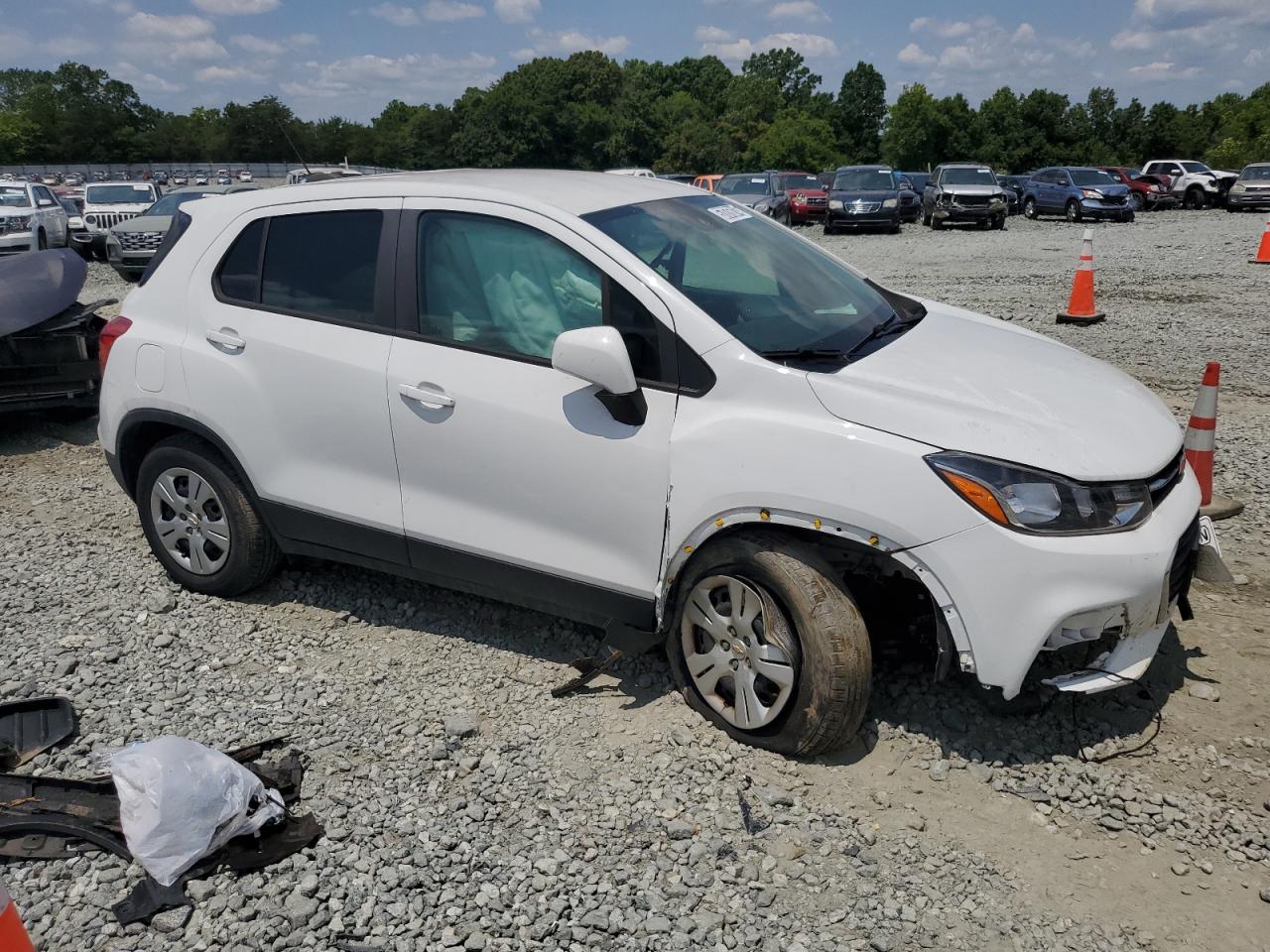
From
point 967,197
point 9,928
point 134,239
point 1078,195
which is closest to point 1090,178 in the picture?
point 1078,195

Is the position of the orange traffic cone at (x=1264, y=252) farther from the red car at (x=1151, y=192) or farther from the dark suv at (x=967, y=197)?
the red car at (x=1151, y=192)

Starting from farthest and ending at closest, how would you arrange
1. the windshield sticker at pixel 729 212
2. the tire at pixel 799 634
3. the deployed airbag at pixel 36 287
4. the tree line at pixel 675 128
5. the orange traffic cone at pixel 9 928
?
the tree line at pixel 675 128 → the deployed airbag at pixel 36 287 → the windshield sticker at pixel 729 212 → the tire at pixel 799 634 → the orange traffic cone at pixel 9 928

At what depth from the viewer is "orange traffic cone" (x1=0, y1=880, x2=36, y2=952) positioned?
70.6 inches

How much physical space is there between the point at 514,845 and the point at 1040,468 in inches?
76.9

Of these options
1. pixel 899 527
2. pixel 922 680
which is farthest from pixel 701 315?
pixel 922 680

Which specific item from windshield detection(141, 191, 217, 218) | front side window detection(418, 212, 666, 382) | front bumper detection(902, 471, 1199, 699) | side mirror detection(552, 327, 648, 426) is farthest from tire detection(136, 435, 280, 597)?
windshield detection(141, 191, 217, 218)

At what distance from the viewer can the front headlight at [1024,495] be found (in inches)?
116

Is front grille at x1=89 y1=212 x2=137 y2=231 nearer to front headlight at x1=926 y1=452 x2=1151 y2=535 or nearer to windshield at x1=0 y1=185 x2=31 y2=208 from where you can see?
windshield at x1=0 y1=185 x2=31 y2=208

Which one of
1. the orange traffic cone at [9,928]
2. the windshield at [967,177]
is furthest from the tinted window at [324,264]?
the windshield at [967,177]

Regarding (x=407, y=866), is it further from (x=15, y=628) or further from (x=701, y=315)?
(x=15, y=628)

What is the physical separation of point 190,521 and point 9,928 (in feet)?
9.60

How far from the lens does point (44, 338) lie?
7.34 m

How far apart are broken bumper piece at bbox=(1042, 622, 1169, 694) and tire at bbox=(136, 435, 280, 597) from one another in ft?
10.7

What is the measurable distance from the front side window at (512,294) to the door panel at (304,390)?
8.7 inches
